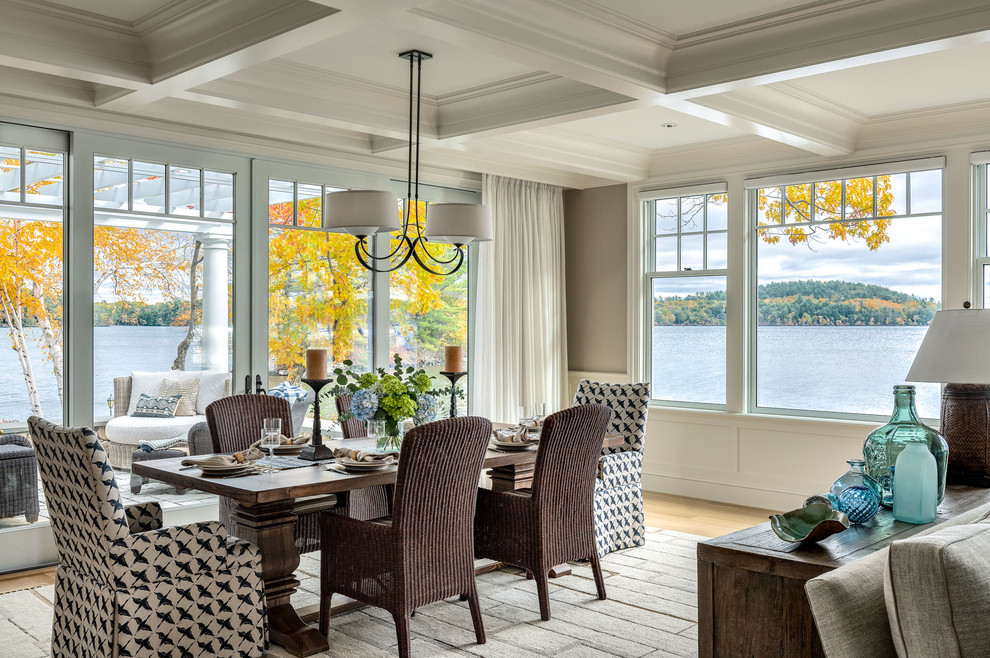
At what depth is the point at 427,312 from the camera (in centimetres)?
636

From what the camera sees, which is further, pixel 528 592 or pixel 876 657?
pixel 528 592

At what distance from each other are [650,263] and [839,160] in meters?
1.65

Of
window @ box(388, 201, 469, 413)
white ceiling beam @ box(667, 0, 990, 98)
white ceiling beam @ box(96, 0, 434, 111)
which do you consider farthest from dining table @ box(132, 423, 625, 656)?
window @ box(388, 201, 469, 413)

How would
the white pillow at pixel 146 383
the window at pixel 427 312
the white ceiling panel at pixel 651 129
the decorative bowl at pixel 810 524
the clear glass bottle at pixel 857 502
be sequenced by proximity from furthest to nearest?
the window at pixel 427 312 < the white ceiling panel at pixel 651 129 < the white pillow at pixel 146 383 < the clear glass bottle at pixel 857 502 < the decorative bowl at pixel 810 524

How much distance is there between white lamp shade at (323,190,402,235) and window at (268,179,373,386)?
5.28ft

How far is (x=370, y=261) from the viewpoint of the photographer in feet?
19.4

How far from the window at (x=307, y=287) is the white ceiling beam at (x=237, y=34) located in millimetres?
1419

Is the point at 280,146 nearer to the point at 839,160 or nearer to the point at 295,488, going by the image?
the point at 295,488

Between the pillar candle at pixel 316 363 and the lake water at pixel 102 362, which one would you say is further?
the lake water at pixel 102 362

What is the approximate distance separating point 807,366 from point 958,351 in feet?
11.6

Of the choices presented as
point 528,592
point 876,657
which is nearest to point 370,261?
point 528,592

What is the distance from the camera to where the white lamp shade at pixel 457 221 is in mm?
4137

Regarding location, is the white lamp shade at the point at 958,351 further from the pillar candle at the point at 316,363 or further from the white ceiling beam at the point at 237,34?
the pillar candle at the point at 316,363

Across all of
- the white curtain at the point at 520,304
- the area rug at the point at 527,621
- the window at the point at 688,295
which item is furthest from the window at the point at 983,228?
the white curtain at the point at 520,304
